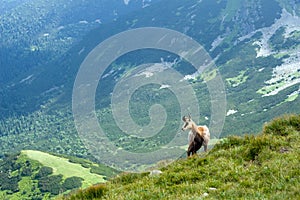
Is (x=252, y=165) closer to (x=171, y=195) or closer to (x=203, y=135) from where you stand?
(x=171, y=195)

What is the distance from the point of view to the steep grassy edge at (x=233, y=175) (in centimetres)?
1175

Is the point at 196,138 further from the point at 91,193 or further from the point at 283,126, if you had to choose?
the point at 91,193

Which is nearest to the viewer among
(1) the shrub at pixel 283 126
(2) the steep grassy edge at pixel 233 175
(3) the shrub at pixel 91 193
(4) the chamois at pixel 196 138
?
(2) the steep grassy edge at pixel 233 175

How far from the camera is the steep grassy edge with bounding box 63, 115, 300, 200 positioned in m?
11.8

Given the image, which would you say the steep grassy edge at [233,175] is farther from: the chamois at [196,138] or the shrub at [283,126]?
the chamois at [196,138]

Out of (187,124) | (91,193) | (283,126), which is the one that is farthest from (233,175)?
(187,124)

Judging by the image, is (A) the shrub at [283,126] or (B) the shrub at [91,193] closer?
(B) the shrub at [91,193]

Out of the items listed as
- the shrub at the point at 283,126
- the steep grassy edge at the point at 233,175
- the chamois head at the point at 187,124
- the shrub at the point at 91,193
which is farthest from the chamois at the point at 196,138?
the shrub at the point at 91,193

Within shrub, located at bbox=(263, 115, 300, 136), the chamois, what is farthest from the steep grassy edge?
the chamois

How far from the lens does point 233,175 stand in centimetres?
1340

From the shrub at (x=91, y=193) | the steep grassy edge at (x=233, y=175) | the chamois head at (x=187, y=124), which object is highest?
the chamois head at (x=187, y=124)

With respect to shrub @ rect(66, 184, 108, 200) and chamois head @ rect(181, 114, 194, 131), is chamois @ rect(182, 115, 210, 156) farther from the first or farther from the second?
shrub @ rect(66, 184, 108, 200)

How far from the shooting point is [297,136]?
16.4m

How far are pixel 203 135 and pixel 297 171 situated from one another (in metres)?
8.33
